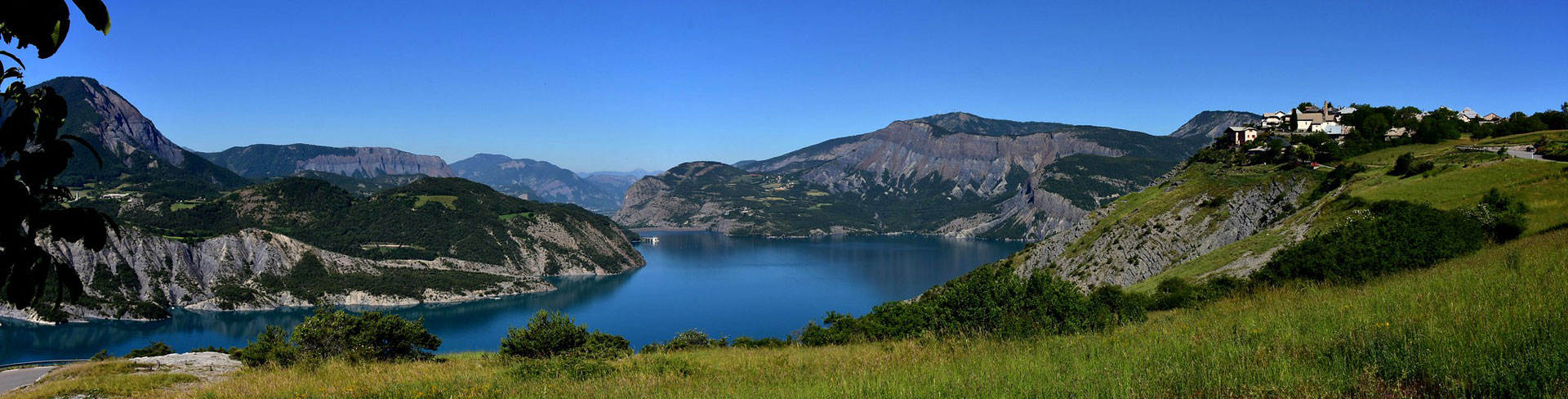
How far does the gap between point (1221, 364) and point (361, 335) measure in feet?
109

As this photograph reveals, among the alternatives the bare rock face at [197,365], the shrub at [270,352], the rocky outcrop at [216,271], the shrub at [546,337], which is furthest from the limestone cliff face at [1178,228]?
the rocky outcrop at [216,271]

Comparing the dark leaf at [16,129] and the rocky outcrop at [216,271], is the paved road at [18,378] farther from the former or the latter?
the rocky outcrop at [216,271]

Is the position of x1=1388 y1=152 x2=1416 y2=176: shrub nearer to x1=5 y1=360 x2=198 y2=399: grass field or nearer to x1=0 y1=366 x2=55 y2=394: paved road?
x1=5 y1=360 x2=198 y2=399: grass field

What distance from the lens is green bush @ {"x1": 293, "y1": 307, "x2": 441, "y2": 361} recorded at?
84.5 feet

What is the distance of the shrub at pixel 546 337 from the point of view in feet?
79.5

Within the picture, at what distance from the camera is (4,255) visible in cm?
276

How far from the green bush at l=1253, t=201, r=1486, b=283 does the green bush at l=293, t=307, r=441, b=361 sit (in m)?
26.5

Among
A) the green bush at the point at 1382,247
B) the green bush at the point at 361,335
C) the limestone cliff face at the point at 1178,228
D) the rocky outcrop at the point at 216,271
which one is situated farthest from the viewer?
the rocky outcrop at the point at 216,271

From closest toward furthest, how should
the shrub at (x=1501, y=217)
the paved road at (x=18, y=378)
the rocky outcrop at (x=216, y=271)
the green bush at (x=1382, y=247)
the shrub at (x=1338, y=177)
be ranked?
the green bush at (x=1382, y=247) < the shrub at (x=1501, y=217) < the paved road at (x=18, y=378) < the shrub at (x=1338, y=177) < the rocky outcrop at (x=216, y=271)

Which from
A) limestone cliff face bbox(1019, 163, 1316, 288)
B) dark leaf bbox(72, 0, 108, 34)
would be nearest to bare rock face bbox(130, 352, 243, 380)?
dark leaf bbox(72, 0, 108, 34)

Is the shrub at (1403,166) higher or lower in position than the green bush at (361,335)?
higher

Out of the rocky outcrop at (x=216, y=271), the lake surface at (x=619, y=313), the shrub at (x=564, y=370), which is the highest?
the shrub at (x=564, y=370)

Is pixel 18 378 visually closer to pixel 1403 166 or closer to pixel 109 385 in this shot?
pixel 109 385

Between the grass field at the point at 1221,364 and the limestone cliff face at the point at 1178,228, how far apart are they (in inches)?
1402
